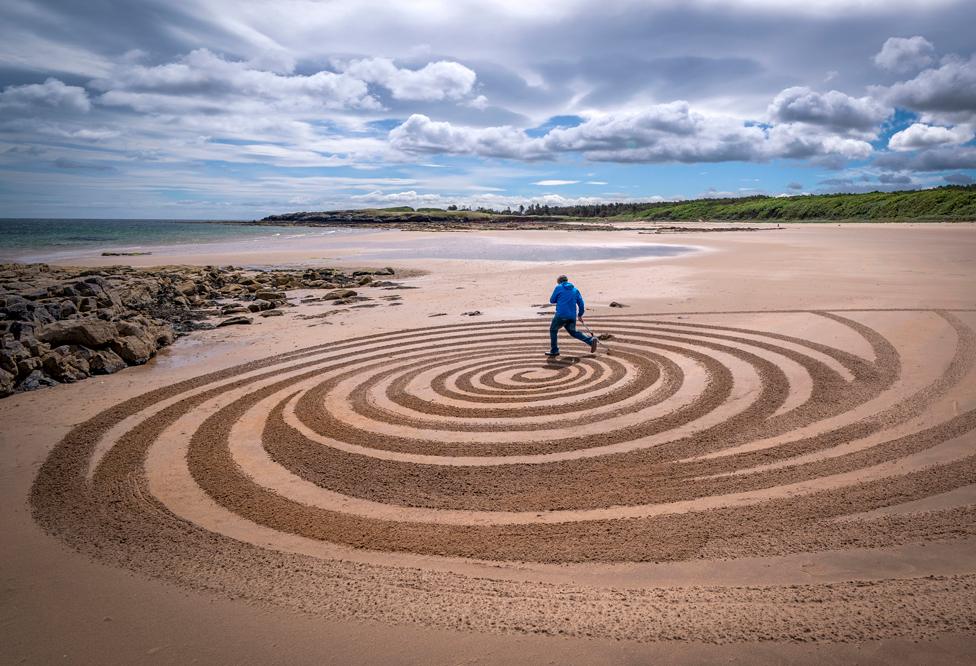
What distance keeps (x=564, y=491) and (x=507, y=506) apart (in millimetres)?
680

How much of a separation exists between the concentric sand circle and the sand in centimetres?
3

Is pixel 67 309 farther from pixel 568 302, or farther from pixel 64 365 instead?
pixel 568 302

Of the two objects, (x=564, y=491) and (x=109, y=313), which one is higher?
(x=109, y=313)

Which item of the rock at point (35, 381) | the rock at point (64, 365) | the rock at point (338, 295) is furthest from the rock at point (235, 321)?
the rock at point (35, 381)

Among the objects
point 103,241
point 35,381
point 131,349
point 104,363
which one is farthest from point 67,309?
point 103,241

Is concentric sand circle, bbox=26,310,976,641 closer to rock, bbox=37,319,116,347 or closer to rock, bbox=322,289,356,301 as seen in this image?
rock, bbox=37,319,116,347

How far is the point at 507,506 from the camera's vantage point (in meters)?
5.93

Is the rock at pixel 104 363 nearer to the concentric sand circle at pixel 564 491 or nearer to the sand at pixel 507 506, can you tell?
the sand at pixel 507 506

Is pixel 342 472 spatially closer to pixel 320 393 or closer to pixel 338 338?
pixel 320 393

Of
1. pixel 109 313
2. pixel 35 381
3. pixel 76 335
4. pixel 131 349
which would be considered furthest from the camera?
pixel 109 313

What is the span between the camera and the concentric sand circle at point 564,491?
4.30 m

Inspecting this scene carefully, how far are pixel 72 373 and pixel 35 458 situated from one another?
15.0ft

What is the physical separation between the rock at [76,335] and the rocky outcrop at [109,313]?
0.02 meters

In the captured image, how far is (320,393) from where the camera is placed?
10.1 meters
